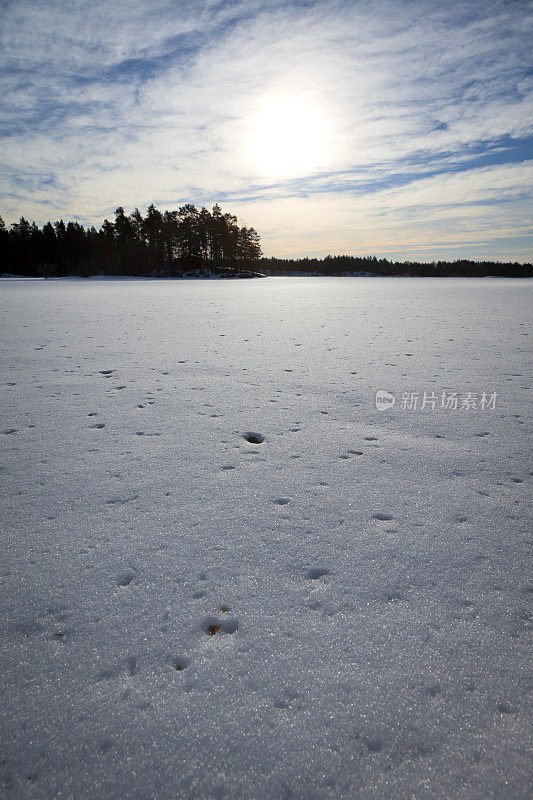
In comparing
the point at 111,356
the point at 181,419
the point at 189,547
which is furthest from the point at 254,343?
the point at 189,547

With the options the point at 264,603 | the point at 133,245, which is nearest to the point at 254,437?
the point at 264,603

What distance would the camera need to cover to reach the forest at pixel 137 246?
59344mm

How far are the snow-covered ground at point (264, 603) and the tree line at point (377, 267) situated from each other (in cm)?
10578

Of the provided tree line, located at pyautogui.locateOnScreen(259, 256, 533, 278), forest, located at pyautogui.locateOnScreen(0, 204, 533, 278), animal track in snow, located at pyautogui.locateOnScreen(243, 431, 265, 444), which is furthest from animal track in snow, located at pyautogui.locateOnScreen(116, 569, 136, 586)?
tree line, located at pyautogui.locateOnScreen(259, 256, 533, 278)

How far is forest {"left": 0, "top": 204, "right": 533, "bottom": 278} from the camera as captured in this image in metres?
59.3

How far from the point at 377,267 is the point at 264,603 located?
120m

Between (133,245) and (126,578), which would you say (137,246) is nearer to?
(133,245)

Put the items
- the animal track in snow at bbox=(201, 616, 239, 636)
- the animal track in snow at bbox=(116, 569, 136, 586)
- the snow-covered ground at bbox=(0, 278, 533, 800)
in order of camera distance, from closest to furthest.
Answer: the snow-covered ground at bbox=(0, 278, 533, 800) → the animal track in snow at bbox=(201, 616, 239, 636) → the animal track in snow at bbox=(116, 569, 136, 586)

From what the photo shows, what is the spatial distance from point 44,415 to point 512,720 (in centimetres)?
365

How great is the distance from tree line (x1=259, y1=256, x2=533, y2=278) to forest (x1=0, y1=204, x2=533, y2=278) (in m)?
38.5

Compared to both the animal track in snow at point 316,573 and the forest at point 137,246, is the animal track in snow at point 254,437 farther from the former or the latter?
the forest at point 137,246

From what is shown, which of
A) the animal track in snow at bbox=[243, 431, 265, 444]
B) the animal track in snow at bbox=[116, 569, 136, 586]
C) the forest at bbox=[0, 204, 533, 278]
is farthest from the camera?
the forest at bbox=[0, 204, 533, 278]

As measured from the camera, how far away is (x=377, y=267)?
360 ft

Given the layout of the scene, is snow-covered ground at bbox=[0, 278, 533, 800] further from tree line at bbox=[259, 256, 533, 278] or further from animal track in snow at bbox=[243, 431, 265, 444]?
tree line at bbox=[259, 256, 533, 278]
